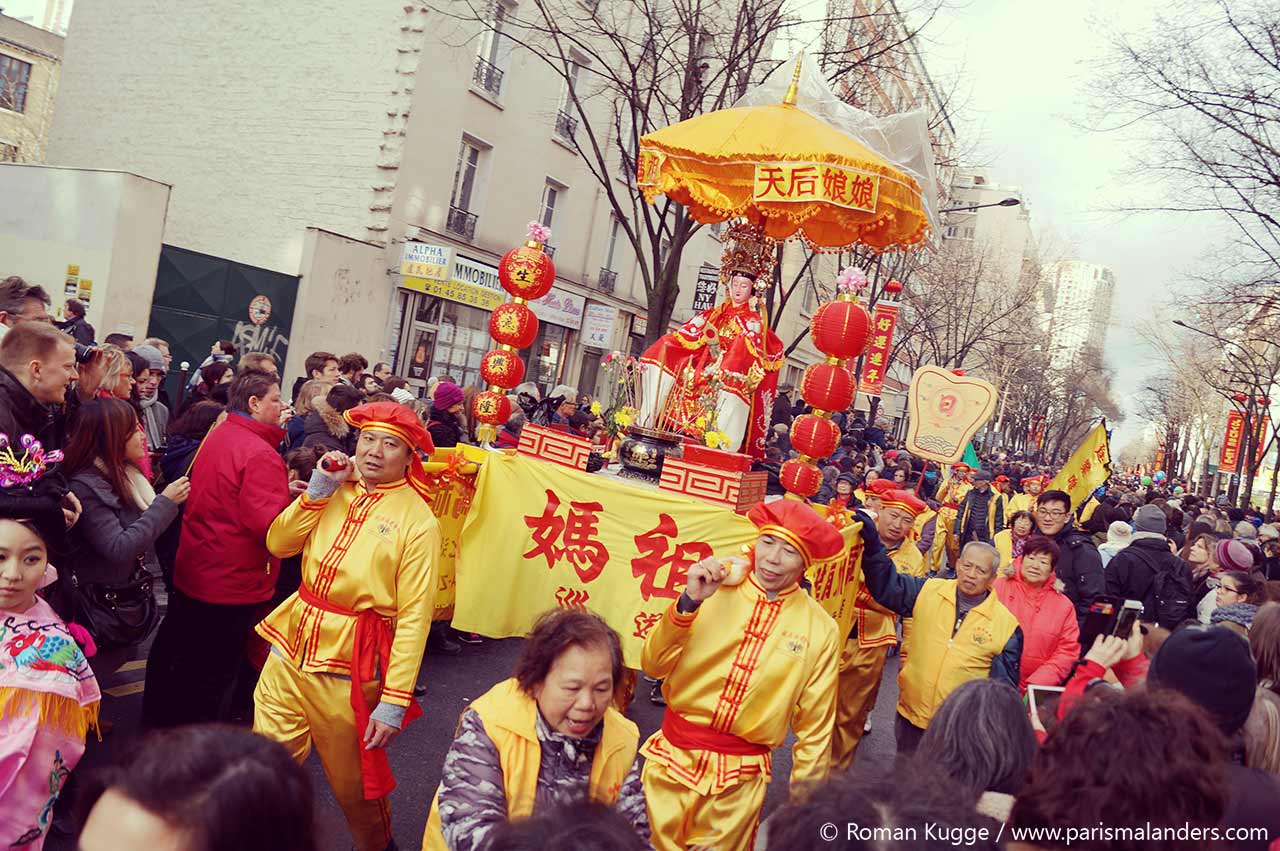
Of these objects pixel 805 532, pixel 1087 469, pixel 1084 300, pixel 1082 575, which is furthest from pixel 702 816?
pixel 1084 300

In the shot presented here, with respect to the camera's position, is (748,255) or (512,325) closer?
(512,325)

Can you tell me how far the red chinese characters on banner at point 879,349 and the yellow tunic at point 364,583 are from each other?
55.3 ft

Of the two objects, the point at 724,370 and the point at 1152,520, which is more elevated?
the point at 724,370

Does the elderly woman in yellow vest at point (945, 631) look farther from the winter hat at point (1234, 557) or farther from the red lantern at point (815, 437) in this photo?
the winter hat at point (1234, 557)

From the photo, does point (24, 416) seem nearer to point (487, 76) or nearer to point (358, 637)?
point (358, 637)

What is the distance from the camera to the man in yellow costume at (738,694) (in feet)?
11.6

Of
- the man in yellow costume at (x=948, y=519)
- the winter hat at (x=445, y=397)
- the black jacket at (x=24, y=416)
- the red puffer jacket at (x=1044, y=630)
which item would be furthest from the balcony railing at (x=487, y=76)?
the red puffer jacket at (x=1044, y=630)

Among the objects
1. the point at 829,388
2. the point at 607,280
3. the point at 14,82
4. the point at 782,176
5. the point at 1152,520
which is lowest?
the point at 1152,520

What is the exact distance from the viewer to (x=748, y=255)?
23.3 ft

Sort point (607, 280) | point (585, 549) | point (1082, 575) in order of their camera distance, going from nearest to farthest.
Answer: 1. point (585, 549)
2. point (1082, 575)
3. point (607, 280)

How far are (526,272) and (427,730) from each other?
119 inches

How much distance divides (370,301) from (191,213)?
15.9 feet

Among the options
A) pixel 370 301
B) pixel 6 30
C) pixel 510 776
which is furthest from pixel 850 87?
pixel 6 30

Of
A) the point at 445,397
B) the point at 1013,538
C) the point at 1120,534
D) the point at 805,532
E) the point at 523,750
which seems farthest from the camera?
the point at 1120,534
